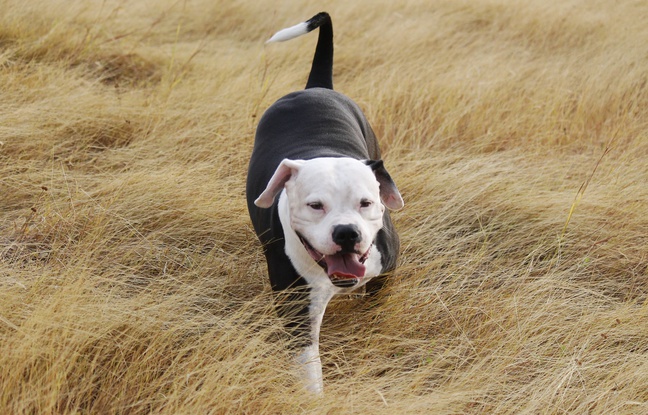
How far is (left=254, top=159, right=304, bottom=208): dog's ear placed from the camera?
254cm

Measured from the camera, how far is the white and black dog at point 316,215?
2.40 meters

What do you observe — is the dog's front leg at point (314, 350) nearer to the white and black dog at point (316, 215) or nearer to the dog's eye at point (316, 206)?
the white and black dog at point (316, 215)

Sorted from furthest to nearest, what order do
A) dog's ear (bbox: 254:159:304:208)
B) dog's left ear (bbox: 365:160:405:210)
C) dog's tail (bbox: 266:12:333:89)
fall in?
dog's tail (bbox: 266:12:333:89) → dog's left ear (bbox: 365:160:405:210) → dog's ear (bbox: 254:159:304:208)

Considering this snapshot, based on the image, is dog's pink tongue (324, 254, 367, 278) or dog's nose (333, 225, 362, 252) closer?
dog's nose (333, 225, 362, 252)

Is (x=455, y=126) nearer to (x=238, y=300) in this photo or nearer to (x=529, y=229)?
(x=529, y=229)

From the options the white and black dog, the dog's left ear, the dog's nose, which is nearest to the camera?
the dog's nose

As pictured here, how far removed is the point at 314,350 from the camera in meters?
2.60

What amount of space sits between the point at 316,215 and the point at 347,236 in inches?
6.4

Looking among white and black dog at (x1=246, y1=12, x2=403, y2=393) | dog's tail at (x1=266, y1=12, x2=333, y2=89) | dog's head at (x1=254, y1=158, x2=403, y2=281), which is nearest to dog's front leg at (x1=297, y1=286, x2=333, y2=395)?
white and black dog at (x1=246, y1=12, x2=403, y2=393)

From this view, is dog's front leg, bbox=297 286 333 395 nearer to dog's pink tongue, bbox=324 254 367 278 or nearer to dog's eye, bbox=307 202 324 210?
dog's pink tongue, bbox=324 254 367 278

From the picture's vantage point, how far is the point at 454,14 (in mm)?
7102

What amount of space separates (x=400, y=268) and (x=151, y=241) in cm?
106

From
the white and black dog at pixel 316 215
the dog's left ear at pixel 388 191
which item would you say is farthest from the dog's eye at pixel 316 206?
the dog's left ear at pixel 388 191

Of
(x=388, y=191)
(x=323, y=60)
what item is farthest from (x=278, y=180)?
(x=323, y=60)
